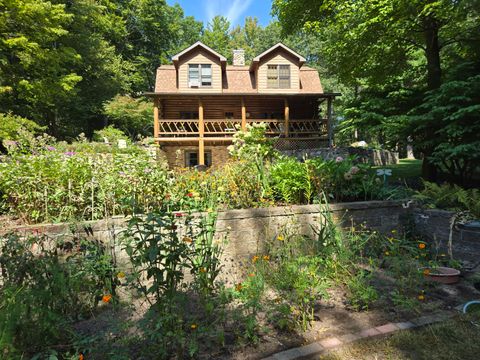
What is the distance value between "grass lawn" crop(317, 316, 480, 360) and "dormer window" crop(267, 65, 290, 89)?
52.6 ft

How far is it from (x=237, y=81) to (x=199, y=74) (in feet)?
7.75

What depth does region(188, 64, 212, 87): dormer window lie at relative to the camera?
16422mm

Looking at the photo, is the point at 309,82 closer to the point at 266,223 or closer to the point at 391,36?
the point at 391,36

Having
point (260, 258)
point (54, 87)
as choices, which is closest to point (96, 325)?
point (260, 258)

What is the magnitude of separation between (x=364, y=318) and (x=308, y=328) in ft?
1.84

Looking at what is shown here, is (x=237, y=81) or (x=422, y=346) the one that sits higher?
(x=237, y=81)

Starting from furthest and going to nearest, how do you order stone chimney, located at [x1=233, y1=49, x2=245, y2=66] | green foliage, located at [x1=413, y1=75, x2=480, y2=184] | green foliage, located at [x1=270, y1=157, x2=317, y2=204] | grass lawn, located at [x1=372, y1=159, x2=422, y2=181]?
1. stone chimney, located at [x1=233, y1=49, x2=245, y2=66]
2. grass lawn, located at [x1=372, y1=159, x2=422, y2=181]
3. green foliage, located at [x1=413, y1=75, x2=480, y2=184]
4. green foliage, located at [x1=270, y1=157, x2=317, y2=204]

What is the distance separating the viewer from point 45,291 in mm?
2172

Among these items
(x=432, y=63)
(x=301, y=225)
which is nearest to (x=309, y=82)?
(x=432, y=63)

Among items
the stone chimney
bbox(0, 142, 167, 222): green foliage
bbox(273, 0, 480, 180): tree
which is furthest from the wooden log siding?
bbox(0, 142, 167, 222): green foliage

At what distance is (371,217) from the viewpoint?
438 cm

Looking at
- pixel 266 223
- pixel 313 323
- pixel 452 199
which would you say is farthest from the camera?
pixel 452 199

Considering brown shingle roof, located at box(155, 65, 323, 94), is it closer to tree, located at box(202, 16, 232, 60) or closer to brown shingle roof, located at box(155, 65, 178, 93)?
brown shingle roof, located at box(155, 65, 178, 93)

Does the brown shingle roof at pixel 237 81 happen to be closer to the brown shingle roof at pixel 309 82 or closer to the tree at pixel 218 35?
the brown shingle roof at pixel 309 82
